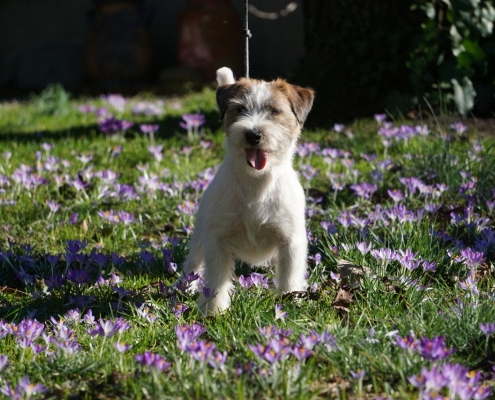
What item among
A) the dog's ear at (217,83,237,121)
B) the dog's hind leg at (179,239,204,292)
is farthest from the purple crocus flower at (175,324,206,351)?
the dog's ear at (217,83,237,121)

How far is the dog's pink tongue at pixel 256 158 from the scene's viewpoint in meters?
3.99

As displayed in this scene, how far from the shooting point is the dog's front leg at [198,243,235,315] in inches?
159

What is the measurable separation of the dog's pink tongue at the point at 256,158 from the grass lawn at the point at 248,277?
567 millimetres

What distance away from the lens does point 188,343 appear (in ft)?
10.3

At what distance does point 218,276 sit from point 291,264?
37 centimetres

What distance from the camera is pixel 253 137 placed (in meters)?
3.90

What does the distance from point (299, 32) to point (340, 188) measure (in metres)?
6.28

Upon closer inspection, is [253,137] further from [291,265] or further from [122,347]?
[122,347]

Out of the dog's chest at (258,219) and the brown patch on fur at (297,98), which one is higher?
the brown patch on fur at (297,98)

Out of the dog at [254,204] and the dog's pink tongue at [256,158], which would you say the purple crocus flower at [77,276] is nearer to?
the dog at [254,204]

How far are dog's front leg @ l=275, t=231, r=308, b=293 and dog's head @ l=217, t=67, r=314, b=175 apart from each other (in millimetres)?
408

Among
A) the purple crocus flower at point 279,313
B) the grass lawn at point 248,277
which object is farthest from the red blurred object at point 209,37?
the purple crocus flower at point 279,313

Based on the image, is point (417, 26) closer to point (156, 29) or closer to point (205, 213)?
point (205, 213)

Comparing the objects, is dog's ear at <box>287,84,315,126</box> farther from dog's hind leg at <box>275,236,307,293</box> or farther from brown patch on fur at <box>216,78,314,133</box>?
dog's hind leg at <box>275,236,307,293</box>
